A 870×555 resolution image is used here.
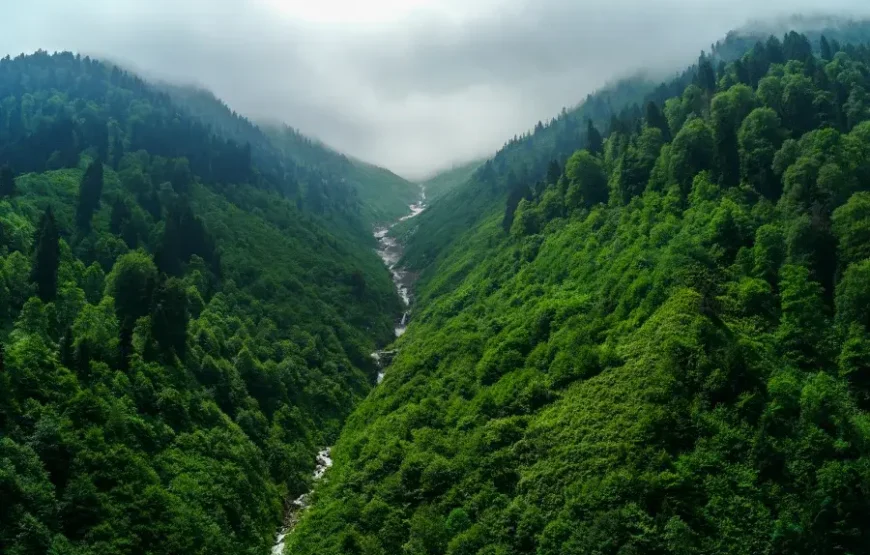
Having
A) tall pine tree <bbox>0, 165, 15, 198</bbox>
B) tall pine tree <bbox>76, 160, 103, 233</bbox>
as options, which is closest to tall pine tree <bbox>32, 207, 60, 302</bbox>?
tall pine tree <bbox>76, 160, 103, 233</bbox>

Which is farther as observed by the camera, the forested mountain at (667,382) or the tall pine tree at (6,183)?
the tall pine tree at (6,183)

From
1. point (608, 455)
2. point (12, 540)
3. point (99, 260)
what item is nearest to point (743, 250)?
point (608, 455)

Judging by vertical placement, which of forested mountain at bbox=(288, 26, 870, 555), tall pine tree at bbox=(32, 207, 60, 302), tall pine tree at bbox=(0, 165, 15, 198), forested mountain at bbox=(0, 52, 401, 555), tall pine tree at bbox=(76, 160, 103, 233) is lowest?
forested mountain at bbox=(288, 26, 870, 555)

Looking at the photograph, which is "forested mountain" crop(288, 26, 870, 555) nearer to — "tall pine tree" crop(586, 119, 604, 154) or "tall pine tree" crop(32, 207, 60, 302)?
"tall pine tree" crop(586, 119, 604, 154)

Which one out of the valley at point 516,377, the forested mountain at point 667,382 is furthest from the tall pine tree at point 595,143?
the forested mountain at point 667,382

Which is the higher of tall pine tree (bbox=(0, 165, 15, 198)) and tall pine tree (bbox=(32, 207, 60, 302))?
tall pine tree (bbox=(0, 165, 15, 198))

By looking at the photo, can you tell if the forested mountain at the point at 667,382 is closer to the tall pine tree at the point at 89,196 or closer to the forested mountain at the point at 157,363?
the forested mountain at the point at 157,363

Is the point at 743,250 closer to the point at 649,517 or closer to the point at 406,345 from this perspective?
the point at 649,517
